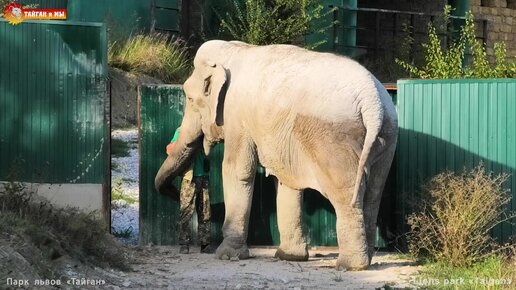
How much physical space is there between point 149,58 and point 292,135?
1006 centimetres

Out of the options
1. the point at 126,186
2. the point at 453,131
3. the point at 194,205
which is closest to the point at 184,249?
the point at 194,205

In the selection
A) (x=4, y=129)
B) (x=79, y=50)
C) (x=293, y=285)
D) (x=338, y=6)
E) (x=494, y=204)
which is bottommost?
(x=293, y=285)

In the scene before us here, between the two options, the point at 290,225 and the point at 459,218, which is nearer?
the point at 459,218

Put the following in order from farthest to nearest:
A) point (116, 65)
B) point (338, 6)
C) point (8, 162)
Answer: point (338, 6), point (116, 65), point (8, 162)

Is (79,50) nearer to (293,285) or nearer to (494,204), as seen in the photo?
(293,285)

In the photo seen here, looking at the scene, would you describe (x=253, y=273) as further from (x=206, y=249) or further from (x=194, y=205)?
(x=194, y=205)

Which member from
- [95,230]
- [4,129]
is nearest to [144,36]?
[4,129]

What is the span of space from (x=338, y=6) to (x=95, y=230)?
1489 cm

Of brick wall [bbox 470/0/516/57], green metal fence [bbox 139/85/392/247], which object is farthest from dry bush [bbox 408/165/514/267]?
brick wall [bbox 470/0/516/57]

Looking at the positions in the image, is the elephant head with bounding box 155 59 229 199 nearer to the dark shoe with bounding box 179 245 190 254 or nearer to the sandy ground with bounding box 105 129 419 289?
the dark shoe with bounding box 179 245 190 254

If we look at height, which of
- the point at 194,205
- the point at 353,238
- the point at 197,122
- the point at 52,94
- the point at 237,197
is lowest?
the point at 353,238

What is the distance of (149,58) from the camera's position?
2153 centimetres

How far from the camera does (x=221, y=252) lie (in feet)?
40.8

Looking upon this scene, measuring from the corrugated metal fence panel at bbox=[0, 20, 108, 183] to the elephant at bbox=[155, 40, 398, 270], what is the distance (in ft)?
3.63
